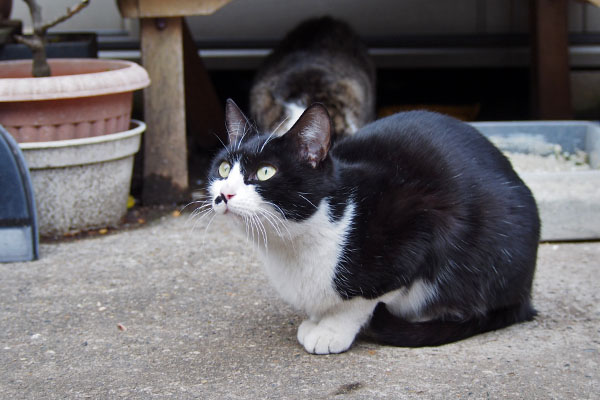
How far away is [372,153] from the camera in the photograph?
2.22 meters

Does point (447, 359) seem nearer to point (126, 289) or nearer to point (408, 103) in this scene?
point (126, 289)

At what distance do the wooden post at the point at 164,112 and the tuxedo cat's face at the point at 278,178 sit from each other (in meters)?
1.76

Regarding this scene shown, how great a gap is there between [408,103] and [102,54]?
205 centimetres

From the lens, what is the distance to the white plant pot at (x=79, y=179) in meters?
3.10

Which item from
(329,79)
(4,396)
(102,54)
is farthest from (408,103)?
(4,396)

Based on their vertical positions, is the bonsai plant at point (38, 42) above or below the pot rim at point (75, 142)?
above

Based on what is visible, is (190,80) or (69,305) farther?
(190,80)

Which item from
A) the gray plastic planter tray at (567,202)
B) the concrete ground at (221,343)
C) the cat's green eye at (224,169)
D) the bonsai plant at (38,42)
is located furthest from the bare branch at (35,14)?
the gray plastic planter tray at (567,202)

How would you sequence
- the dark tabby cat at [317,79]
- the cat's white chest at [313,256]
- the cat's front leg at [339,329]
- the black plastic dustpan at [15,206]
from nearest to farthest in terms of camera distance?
the cat's white chest at [313,256] → the cat's front leg at [339,329] → the black plastic dustpan at [15,206] → the dark tabby cat at [317,79]

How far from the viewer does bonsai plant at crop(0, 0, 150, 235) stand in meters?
3.05

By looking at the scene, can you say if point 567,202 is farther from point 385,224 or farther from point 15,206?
point 15,206

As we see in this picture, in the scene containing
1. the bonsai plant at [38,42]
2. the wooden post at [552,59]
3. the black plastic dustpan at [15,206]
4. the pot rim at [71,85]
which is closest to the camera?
the black plastic dustpan at [15,206]

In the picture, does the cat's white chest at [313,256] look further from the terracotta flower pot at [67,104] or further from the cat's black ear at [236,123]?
the terracotta flower pot at [67,104]

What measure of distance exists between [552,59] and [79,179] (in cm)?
270
